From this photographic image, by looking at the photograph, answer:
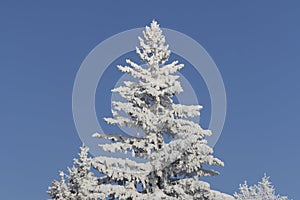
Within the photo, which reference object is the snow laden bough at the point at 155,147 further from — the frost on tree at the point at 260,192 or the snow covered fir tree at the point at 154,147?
the frost on tree at the point at 260,192

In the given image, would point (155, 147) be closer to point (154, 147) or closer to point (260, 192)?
point (154, 147)

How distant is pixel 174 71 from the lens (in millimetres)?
26172

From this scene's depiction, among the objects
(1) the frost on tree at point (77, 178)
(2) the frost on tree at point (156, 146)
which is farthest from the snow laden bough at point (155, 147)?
(1) the frost on tree at point (77, 178)

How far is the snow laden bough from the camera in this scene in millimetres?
24844

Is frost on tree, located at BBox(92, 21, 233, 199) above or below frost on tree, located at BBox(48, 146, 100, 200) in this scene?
below

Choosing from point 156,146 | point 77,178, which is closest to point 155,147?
point 156,146

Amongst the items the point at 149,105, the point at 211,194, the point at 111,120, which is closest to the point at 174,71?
the point at 149,105

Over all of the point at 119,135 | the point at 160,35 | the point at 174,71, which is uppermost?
the point at 160,35

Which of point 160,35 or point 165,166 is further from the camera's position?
point 160,35

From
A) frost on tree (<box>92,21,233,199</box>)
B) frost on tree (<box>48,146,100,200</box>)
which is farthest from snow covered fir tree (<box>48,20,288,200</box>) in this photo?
frost on tree (<box>48,146,100,200</box>)

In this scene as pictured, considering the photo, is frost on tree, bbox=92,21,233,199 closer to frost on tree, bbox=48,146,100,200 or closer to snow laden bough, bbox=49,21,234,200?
snow laden bough, bbox=49,21,234,200

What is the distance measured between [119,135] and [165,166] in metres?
2.22

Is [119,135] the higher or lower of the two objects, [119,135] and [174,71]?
the lower

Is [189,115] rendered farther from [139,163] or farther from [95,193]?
[95,193]
